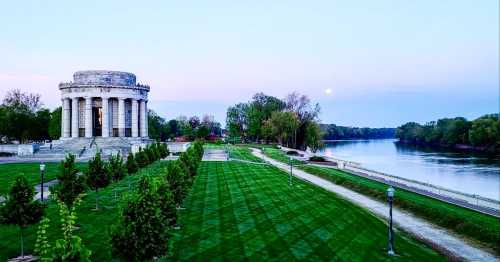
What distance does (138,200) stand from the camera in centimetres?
1608

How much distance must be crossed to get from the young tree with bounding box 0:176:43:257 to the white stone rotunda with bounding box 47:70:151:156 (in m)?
72.9

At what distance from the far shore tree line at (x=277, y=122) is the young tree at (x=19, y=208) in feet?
343

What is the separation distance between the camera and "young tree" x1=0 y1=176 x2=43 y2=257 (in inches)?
801

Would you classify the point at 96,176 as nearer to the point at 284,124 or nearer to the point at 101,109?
the point at 101,109

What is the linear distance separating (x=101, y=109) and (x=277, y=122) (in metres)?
48.6

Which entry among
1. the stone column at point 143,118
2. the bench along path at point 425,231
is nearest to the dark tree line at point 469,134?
the stone column at point 143,118

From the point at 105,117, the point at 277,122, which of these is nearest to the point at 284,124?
the point at 277,122

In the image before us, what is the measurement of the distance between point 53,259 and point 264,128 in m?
123

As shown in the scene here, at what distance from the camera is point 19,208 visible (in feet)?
66.8

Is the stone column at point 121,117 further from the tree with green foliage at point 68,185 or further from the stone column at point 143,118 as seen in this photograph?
the tree with green foliage at point 68,185

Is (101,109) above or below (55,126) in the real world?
above

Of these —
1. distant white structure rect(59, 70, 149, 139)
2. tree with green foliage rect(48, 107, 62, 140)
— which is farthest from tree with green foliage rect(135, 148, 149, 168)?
tree with green foliage rect(48, 107, 62, 140)

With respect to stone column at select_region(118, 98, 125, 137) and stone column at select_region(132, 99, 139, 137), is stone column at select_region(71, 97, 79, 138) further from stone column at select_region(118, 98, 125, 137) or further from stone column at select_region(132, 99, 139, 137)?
stone column at select_region(132, 99, 139, 137)

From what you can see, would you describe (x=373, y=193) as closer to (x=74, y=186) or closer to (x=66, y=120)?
(x=74, y=186)
